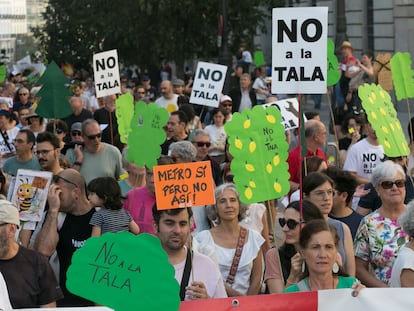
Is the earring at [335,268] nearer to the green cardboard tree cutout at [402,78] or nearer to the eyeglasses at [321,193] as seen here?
the eyeglasses at [321,193]

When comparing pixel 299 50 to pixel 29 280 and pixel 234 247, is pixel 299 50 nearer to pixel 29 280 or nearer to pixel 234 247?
pixel 234 247

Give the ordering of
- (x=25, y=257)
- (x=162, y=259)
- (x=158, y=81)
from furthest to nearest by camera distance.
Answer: (x=158, y=81)
(x=25, y=257)
(x=162, y=259)

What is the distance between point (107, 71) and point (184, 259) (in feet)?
28.4

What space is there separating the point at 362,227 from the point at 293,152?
3259mm

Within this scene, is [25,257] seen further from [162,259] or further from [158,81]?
[158,81]

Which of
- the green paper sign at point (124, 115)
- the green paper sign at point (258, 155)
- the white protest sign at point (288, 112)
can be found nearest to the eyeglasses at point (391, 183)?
the green paper sign at point (258, 155)

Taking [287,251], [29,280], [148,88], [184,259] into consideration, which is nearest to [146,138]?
[287,251]

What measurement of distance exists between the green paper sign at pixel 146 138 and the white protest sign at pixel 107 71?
374cm

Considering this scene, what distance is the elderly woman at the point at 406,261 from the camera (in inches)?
255

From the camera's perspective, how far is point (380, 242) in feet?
24.2

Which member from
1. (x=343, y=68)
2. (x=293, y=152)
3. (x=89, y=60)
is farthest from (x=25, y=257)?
(x=89, y=60)

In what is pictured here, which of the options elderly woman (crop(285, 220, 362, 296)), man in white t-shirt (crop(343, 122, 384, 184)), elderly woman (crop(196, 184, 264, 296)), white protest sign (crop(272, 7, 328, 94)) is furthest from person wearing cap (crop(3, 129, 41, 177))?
elderly woman (crop(285, 220, 362, 296))

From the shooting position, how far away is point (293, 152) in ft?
35.2

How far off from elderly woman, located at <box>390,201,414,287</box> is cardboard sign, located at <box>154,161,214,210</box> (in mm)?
1102
